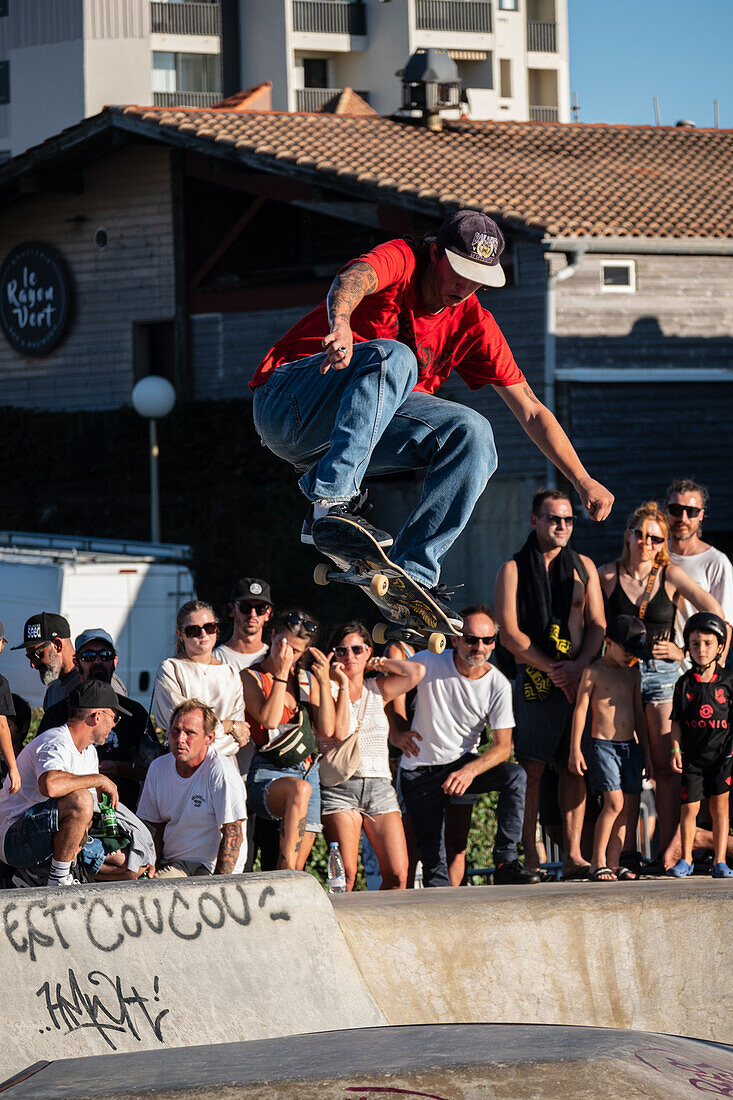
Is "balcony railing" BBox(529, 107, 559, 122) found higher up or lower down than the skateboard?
higher up

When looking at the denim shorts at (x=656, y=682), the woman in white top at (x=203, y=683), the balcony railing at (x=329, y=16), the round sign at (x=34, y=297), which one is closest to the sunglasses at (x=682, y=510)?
the denim shorts at (x=656, y=682)

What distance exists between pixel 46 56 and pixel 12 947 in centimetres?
5018

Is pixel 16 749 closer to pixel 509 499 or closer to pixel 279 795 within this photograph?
pixel 279 795

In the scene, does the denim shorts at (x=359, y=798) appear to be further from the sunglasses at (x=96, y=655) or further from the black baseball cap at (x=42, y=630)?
the black baseball cap at (x=42, y=630)

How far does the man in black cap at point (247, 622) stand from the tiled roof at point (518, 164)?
39.5 ft

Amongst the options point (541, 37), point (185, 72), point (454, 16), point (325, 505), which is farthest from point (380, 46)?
point (325, 505)

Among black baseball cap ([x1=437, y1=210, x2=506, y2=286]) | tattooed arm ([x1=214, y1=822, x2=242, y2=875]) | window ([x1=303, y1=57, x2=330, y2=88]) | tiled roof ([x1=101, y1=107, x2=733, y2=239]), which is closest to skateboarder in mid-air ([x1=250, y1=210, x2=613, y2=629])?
black baseball cap ([x1=437, y1=210, x2=506, y2=286])

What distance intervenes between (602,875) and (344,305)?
4.24 m

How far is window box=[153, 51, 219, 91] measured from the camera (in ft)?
172

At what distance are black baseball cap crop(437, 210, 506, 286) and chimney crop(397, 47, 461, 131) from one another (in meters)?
19.7

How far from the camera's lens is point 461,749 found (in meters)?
8.13

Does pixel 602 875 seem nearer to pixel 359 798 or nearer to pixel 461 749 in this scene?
pixel 461 749

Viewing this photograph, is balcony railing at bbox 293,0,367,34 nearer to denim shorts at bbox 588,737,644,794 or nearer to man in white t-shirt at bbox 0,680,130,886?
denim shorts at bbox 588,737,644,794

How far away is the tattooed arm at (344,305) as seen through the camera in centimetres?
464
